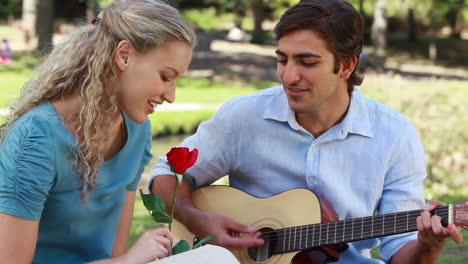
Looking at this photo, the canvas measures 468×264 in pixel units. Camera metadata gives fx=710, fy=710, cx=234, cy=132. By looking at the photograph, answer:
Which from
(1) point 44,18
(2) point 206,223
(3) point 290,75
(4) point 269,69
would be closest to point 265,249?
(2) point 206,223

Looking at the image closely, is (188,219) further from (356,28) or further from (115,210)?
(356,28)

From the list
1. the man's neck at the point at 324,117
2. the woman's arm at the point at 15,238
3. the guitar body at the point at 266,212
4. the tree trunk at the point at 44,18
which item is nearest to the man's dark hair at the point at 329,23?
the man's neck at the point at 324,117

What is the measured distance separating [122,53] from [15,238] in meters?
0.69

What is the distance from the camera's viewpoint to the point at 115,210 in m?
2.66

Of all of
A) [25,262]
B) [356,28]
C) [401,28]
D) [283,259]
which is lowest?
[401,28]

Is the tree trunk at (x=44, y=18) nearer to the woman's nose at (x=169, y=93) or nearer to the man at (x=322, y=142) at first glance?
the man at (x=322, y=142)

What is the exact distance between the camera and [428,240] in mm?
2791

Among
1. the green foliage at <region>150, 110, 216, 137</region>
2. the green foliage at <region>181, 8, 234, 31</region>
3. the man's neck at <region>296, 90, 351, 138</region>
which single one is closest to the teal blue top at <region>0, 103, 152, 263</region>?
the man's neck at <region>296, 90, 351, 138</region>

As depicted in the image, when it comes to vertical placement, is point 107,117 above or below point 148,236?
above

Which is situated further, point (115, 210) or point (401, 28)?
point (401, 28)

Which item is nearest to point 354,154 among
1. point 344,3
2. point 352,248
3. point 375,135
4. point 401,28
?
point 375,135

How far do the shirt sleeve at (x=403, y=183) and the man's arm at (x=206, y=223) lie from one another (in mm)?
586

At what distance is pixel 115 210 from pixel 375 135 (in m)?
1.25

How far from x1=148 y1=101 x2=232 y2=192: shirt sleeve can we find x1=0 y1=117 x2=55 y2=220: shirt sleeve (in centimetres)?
113
